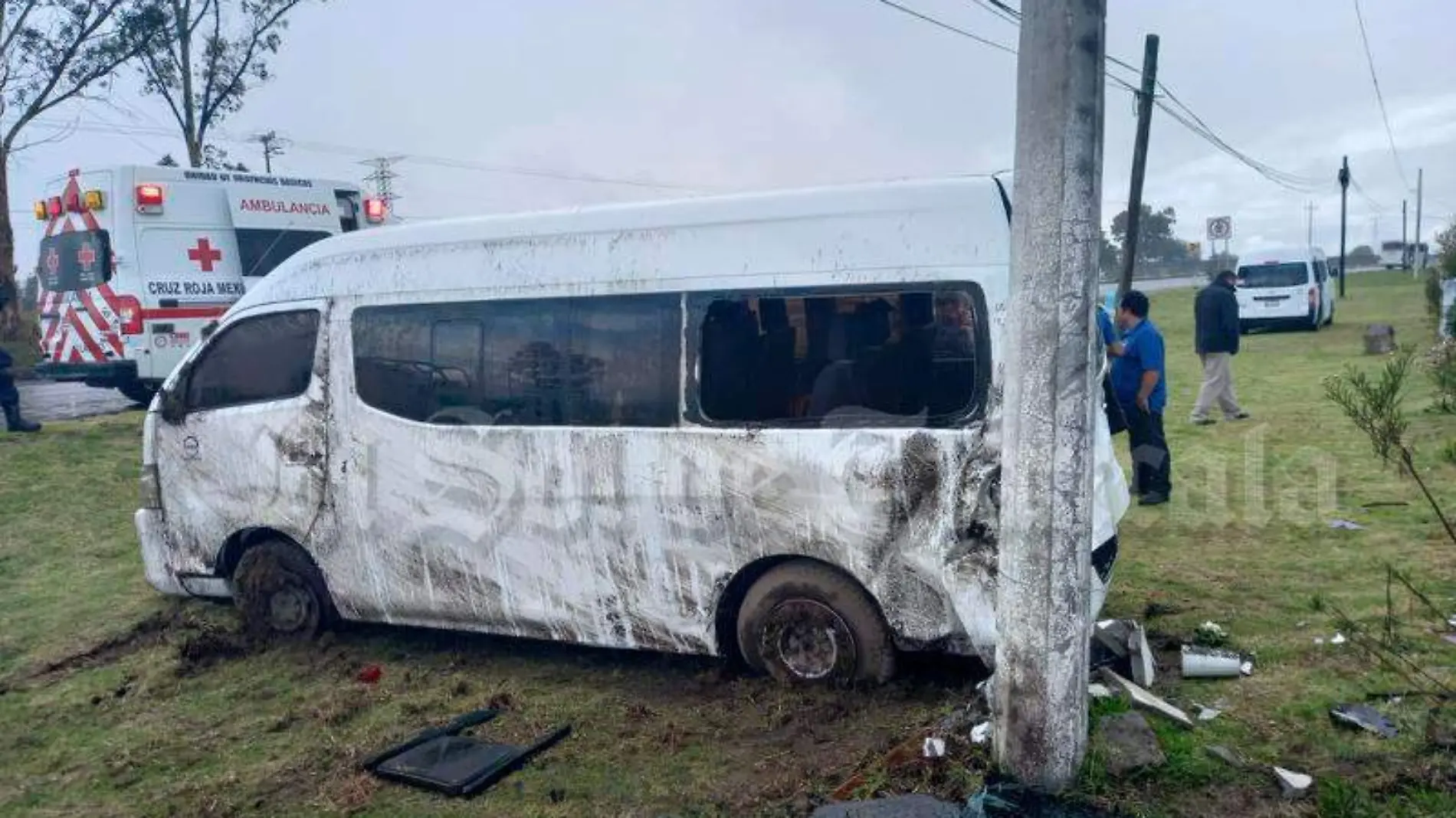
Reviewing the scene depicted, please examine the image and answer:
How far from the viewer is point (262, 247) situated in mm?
13547

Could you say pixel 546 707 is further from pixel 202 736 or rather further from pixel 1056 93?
pixel 1056 93

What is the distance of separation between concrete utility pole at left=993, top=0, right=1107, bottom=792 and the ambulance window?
453 inches

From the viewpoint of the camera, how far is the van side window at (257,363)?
6.00 metres

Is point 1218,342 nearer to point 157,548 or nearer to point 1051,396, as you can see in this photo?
point 1051,396

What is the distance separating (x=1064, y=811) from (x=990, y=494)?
125cm

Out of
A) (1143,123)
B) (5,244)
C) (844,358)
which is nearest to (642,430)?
(844,358)

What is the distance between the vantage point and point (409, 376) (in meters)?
5.66

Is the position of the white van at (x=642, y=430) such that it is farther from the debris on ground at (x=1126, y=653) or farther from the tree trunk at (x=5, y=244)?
the tree trunk at (x=5, y=244)

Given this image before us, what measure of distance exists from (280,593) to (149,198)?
326 inches

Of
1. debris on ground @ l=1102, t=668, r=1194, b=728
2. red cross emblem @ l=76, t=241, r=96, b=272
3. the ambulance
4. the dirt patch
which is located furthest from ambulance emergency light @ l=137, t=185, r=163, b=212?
debris on ground @ l=1102, t=668, r=1194, b=728

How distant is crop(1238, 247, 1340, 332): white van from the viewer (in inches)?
990

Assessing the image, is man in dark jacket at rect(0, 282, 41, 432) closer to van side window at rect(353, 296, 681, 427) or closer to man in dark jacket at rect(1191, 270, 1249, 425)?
van side window at rect(353, 296, 681, 427)

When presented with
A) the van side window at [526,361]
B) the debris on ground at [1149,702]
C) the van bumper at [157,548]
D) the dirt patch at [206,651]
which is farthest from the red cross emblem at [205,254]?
the debris on ground at [1149,702]

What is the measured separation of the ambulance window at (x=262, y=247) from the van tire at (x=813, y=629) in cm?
1030
